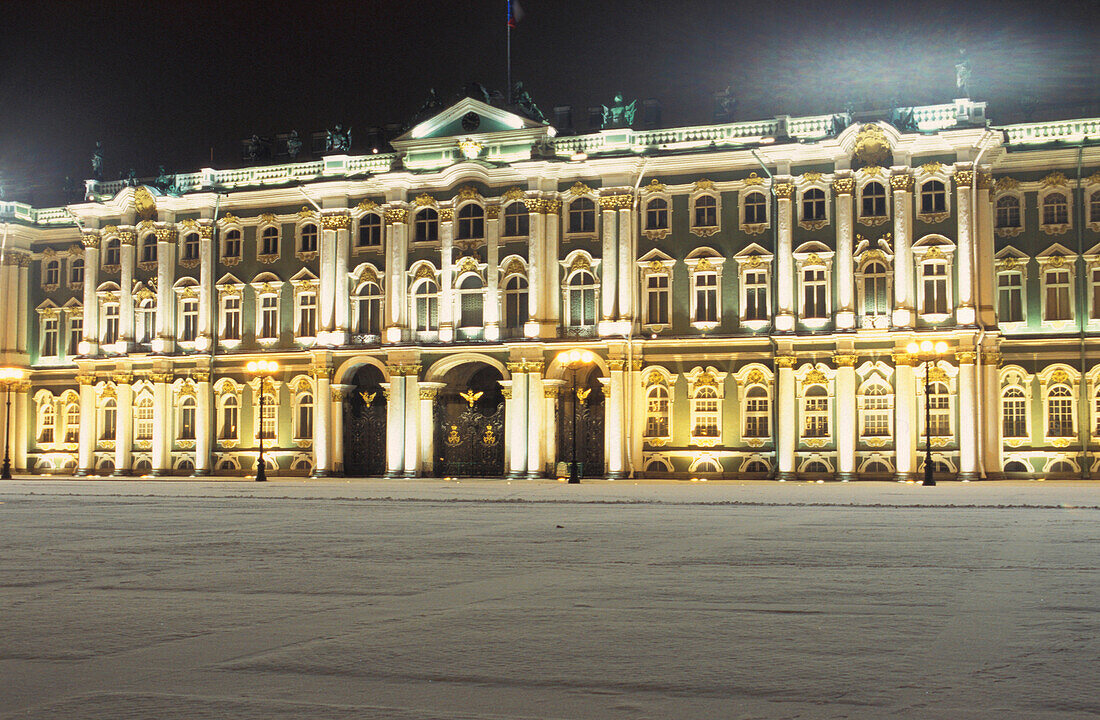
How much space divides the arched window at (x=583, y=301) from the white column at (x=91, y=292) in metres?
23.3

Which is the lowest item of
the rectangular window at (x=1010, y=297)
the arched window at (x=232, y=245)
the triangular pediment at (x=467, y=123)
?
the rectangular window at (x=1010, y=297)

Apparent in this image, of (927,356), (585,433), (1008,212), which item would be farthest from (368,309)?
(1008,212)

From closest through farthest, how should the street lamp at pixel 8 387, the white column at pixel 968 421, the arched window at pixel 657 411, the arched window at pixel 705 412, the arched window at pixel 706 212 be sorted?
the white column at pixel 968 421 < the arched window at pixel 705 412 < the arched window at pixel 706 212 < the arched window at pixel 657 411 < the street lamp at pixel 8 387

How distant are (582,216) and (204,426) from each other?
19.5 metres

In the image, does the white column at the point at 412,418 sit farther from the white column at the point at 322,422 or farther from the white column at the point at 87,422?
the white column at the point at 87,422

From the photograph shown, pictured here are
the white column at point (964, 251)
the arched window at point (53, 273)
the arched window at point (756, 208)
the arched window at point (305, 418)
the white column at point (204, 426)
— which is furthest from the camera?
the arched window at point (53, 273)

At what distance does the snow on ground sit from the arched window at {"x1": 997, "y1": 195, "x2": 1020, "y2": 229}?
88.8 ft

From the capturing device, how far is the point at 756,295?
158ft

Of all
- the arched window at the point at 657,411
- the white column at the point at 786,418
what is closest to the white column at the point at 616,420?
the arched window at the point at 657,411

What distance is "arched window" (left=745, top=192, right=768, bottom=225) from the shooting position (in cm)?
4838

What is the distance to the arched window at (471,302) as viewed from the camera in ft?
168

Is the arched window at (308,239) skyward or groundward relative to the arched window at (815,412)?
skyward

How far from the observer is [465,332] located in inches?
2012

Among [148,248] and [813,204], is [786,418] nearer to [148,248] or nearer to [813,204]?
[813,204]
